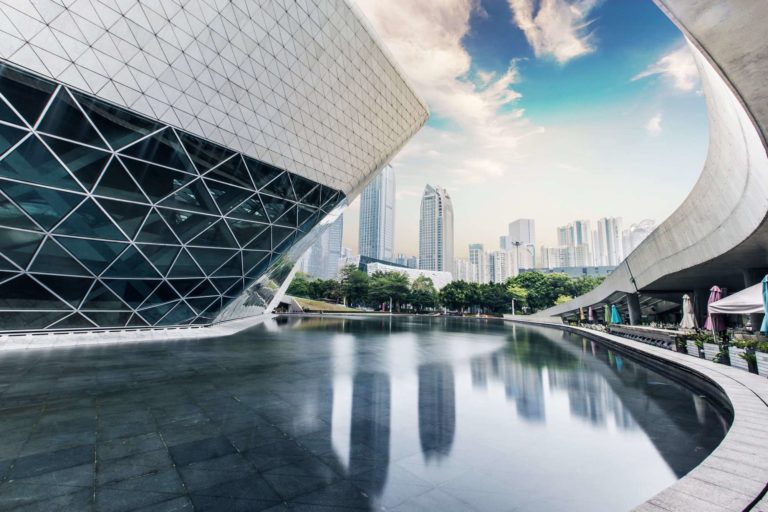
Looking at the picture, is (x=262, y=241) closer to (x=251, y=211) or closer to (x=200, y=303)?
(x=251, y=211)

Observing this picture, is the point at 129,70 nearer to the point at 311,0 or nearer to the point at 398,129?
the point at 311,0

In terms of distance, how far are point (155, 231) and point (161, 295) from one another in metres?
4.58

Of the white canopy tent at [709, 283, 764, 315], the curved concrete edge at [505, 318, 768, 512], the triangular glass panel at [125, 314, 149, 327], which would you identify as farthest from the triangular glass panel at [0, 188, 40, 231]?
the white canopy tent at [709, 283, 764, 315]

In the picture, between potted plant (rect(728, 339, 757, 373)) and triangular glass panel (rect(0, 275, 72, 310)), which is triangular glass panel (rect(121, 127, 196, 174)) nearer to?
triangular glass panel (rect(0, 275, 72, 310))

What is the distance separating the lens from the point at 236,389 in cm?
853

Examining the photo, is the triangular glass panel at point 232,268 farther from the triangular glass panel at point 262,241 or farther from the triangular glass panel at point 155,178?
the triangular glass panel at point 155,178

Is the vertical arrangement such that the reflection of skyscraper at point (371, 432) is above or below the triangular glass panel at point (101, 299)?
below

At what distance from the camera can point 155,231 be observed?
57.6 feet

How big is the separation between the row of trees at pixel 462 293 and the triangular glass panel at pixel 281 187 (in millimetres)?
60882

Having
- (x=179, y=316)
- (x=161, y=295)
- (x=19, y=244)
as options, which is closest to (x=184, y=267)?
(x=161, y=295)

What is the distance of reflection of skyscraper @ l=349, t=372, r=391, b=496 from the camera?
4414mm

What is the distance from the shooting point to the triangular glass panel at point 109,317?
59.2 feet

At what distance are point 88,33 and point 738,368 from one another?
24.3 meters

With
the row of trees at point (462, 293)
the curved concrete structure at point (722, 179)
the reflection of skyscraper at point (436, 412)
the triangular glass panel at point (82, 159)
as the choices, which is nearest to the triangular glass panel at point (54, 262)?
the triangular glass panel at point (82, 159)
